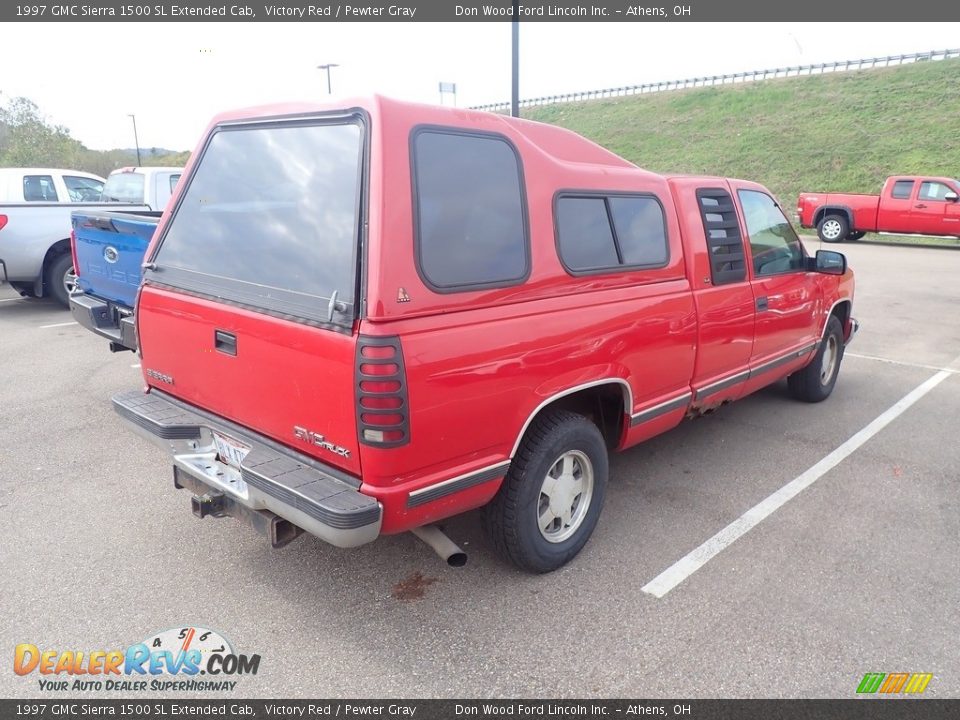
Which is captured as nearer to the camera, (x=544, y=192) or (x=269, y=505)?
(x=269, y=505)

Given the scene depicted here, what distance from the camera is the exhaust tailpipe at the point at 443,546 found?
295 centimetres

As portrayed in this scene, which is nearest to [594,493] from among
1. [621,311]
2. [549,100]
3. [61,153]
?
[621,311]

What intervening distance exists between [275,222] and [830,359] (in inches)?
198

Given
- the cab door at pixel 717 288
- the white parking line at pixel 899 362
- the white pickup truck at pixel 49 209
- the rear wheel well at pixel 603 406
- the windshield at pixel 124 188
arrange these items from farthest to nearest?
the windshield at pixel 124 188
the white pickup truck at pixel 49 209
the white parking line at pixel 899 362
the cab door at pixel 717 288
the rear wheel well at pixel 603 406

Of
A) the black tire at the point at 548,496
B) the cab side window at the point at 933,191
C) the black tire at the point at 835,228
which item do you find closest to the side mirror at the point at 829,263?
the black tire at the point at 548,496

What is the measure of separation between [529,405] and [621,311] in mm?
800

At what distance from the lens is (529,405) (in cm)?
296

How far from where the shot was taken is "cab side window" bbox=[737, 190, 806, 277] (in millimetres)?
4582

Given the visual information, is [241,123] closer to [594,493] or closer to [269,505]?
[269,505]

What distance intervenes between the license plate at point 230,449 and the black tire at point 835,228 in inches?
806

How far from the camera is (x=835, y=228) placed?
20.3m

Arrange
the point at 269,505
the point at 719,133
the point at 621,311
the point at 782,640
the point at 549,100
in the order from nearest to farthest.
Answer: the point at 269,505 → the point at 782,640 → the point at 621,311 → the point at 719,133 → the point at 549,100

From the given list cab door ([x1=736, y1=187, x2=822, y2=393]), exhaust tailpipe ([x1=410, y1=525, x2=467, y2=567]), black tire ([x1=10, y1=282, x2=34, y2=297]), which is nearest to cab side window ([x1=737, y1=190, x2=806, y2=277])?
cab door ([x1=736, y1=187, x2=822, y2=393])

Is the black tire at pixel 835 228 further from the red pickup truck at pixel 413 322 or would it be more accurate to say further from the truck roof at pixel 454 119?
the truck roof at pixel 454 119
